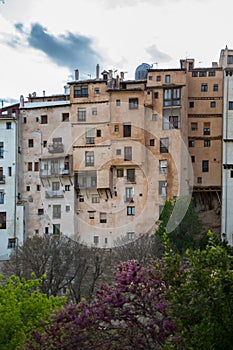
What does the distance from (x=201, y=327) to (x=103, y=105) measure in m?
40.6

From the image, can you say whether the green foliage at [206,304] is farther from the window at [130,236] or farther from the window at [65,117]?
the window at [65,117]

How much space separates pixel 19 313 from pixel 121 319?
8.11 meters

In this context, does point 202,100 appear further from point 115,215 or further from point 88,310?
point 88,310

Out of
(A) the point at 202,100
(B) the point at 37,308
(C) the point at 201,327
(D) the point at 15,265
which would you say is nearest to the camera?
(C) the point at 201,327

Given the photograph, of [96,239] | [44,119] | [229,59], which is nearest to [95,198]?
[96,239]

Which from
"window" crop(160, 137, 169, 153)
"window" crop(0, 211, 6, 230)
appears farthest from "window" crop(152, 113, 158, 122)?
"window" crop(0, 211, 6, 230)

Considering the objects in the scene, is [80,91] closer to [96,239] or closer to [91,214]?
[91,214]

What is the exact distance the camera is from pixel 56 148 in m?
49.6

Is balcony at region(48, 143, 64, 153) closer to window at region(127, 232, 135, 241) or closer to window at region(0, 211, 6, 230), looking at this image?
window at region(0, 211, 6, 230)

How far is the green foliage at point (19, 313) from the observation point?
17.3 meters

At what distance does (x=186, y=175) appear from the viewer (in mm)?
48781

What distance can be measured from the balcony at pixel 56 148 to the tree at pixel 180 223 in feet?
40.4

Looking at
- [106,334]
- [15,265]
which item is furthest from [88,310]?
[15,265]

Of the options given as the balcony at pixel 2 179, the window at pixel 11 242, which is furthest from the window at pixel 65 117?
the window at pixel 11 242
